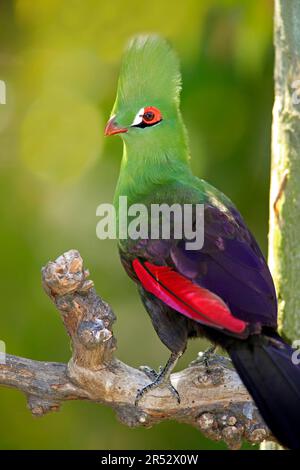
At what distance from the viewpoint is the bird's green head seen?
10.1 feet

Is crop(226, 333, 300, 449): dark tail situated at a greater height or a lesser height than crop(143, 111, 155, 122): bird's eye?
lesser

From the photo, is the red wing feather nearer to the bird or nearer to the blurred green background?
the bird

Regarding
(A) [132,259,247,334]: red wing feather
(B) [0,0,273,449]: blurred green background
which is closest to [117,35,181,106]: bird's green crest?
(A) [132,259,247,334]: red wing feather

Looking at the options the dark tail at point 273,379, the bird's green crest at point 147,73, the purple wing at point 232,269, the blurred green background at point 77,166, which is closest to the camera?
the dark tail at point 273,379

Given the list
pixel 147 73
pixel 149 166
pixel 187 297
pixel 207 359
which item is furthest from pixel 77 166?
pixel 187 297

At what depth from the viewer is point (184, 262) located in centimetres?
288

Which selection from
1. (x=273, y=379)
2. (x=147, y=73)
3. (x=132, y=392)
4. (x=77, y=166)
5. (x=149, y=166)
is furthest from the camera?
(x=77, y=166)

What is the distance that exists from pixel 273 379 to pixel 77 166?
7.56 feet

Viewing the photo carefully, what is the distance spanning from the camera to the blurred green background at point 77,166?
4.60 meters

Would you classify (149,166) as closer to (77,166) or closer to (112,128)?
(112,128)

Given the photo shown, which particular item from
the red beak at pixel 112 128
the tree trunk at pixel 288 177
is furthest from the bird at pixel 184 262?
the tree trunk at pixel 288 177

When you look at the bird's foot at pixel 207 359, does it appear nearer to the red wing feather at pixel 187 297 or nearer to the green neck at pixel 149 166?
the red wing feather at pixel 187 297

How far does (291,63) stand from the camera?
10.4 ft

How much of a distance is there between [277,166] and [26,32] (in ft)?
6.73
